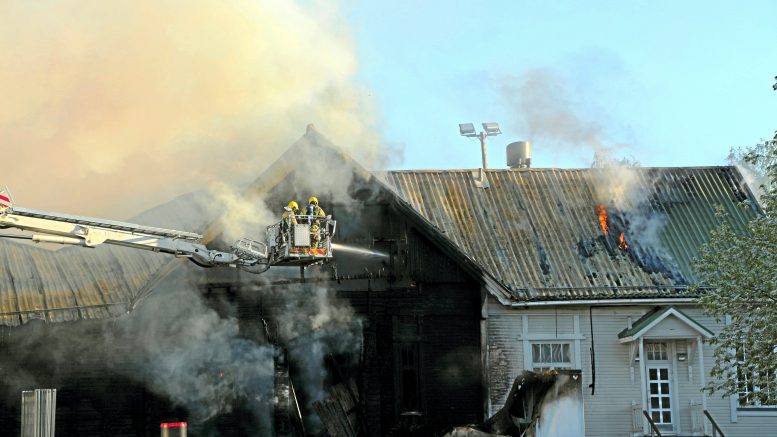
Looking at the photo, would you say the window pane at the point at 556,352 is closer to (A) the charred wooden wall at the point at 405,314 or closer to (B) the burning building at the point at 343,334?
(B) the burning building at the point at 343,334

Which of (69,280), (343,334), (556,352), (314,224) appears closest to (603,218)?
(556,352)

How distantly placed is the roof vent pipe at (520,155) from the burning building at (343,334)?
7951 millimetres

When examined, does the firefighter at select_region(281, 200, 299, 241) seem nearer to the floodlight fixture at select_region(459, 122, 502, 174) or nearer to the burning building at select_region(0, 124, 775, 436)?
the burning building at select_region(0, 124, 775, 436)

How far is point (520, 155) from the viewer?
3033cm

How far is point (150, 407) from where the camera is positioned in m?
21.5

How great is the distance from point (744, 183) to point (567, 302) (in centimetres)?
694

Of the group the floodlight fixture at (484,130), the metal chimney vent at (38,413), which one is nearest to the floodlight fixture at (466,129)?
the floodlight fixture at (484,130)

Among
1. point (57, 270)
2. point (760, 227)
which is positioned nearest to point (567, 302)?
point (760, 227)

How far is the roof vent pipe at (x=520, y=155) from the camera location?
3025 cm

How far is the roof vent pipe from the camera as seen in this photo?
3025cm

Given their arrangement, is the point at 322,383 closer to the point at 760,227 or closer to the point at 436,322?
the point at 436,322

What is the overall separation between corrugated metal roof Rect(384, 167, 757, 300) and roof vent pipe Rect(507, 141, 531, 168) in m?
3.72

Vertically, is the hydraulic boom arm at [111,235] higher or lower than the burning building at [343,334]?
higher

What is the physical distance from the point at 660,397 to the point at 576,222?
4601 millimetres
